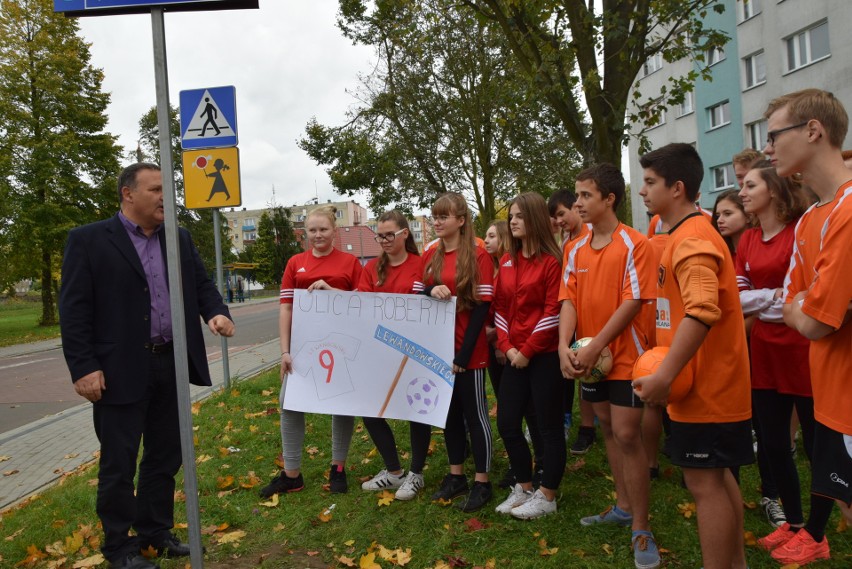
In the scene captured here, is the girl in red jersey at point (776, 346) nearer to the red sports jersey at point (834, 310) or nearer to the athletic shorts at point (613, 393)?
the athletic shorts at point (613, 393)

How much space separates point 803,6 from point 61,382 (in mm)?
27281

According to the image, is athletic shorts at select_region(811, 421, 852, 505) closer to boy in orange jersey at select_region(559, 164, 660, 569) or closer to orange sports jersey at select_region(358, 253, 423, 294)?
boy in orange jersey at select_region(559, 164, 660, 569)

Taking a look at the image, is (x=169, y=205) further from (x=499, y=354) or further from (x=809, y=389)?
(x=809, y=389)

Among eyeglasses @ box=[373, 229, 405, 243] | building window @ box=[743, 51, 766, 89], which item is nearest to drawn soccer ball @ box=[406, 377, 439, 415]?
eyeglasses @ box=[373, 229, 405, 243]

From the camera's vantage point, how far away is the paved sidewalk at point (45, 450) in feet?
18.3

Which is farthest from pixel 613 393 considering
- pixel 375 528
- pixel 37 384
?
pixel 37 384

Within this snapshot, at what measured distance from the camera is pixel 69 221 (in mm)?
25859

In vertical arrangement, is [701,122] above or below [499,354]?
above

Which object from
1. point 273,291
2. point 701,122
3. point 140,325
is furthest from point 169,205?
point 273,291

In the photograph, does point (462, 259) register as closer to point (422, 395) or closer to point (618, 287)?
point (422, 395)

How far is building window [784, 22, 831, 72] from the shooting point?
23016 millimetres

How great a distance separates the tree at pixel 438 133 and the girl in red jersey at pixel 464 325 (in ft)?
38.5

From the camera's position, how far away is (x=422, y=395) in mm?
4539

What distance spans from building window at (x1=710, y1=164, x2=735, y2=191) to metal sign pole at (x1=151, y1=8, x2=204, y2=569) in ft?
103
